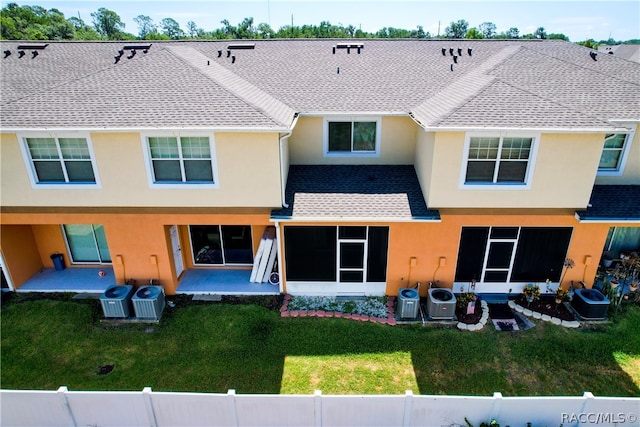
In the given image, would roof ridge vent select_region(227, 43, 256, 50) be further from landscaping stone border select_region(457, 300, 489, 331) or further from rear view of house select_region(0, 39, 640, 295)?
landscaping stone border select_region(457, 300, 489, 331)

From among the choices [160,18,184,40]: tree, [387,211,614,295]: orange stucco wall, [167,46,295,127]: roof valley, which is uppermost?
[160,18,184,40]: tree

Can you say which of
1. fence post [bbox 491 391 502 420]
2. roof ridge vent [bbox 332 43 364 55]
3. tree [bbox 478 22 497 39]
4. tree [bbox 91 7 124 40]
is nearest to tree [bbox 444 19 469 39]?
tree [bbox 478 22 497 39]

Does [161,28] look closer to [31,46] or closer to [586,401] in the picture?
[31,46]

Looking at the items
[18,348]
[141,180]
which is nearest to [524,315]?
[141,180]

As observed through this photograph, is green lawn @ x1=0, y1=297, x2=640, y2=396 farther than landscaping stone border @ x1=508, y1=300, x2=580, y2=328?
No

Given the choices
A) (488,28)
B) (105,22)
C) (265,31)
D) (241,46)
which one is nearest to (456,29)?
(488,28)

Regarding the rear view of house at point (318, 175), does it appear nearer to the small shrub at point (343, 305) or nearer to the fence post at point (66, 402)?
the small shrub at point (343, 305)

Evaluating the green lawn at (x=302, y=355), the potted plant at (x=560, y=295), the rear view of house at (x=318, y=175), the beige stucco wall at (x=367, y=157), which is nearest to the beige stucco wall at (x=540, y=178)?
the rear view of house at (x=318, y=175)

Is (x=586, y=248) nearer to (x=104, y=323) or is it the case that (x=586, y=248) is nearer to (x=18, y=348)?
(x=104, y=323)
